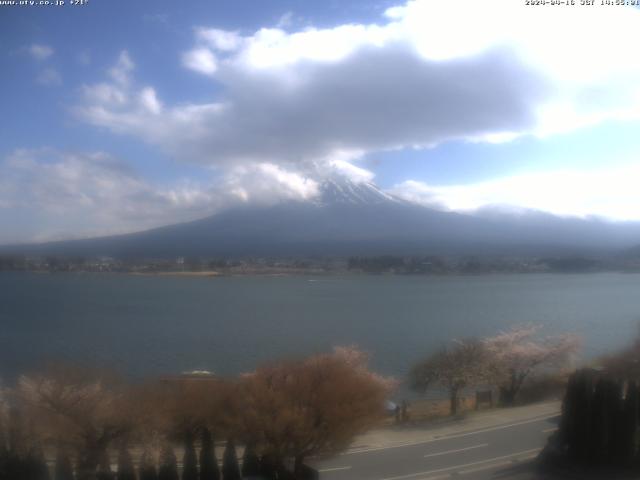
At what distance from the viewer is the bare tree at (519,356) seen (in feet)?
24.6

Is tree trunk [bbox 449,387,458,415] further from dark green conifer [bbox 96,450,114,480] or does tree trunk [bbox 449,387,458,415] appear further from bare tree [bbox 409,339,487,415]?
dark green conifer [bbox 96,450,114,480]

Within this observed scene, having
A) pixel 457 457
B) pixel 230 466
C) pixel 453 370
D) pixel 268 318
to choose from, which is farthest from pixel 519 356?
pixel 268 318

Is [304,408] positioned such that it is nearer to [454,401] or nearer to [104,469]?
[104,469]

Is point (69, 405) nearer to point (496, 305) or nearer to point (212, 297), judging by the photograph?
point (496, 305)

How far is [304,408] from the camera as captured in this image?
4.12 m

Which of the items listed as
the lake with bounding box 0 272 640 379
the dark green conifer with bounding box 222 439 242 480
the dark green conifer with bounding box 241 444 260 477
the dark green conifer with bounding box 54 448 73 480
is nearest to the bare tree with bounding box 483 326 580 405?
the lake with bounding box 0 272 640 379

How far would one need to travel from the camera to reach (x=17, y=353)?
26.6 ft

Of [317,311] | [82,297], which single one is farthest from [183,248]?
[317,311]

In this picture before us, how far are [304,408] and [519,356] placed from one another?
5057 mm

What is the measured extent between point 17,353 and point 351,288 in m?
18.3

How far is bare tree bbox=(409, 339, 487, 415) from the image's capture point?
7598 millimetres

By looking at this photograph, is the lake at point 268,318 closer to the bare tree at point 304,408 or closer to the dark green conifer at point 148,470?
the bare tree at point 304,408

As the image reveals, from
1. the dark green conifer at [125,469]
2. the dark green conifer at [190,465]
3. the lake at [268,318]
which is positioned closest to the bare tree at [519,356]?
the lake at [268,318]

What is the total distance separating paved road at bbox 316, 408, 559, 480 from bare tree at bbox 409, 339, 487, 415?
2317 mm
